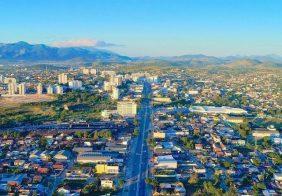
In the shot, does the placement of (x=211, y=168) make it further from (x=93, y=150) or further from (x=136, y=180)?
(x=93, y=150)

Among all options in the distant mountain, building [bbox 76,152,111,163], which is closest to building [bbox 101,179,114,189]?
building [bbox 76,152,111,163]

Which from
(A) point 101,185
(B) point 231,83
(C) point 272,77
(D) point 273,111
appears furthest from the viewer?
(C) point 272,77

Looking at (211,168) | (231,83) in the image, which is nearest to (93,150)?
(211,168)

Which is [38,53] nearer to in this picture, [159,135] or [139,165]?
[159,135]

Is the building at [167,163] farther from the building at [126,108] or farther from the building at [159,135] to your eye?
the building at [126,108]

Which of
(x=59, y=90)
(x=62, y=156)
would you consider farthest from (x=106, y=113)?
(x=59, y=90)

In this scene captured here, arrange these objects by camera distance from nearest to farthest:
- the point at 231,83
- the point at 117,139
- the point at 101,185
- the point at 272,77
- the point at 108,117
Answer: the point at 101,185
the point at 117,139
the point at 108,117
the point at 231,83
the point at 272,77

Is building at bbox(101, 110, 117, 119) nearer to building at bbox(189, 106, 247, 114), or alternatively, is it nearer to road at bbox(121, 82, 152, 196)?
road at bbox(121, 82, 152, 196)
